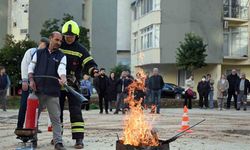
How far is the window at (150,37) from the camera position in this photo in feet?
141

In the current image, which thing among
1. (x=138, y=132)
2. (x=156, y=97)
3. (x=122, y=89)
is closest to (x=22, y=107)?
(x=138, y=132)

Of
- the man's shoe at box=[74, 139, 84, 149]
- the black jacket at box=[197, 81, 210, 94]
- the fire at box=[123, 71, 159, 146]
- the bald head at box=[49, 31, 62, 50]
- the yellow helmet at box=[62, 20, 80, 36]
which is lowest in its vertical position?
the man's shoe at box=[74, 139, 84, 149]

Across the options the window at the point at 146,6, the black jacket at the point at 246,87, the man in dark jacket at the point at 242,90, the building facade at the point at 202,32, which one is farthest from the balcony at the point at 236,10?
the man in dark jacket at the point at 242,90

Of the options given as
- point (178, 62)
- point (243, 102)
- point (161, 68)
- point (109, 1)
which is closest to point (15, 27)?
point (109, 1)

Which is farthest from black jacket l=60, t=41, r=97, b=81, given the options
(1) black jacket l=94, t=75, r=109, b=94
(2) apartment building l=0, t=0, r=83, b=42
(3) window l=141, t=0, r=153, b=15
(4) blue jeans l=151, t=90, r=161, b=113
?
(2) apartment building l=0, t=0, r=83, b=42

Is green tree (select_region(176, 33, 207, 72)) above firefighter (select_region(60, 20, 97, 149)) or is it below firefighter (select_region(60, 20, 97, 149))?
above

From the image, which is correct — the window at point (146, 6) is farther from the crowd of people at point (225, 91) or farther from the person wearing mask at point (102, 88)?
the person wearing mask at point (102, 88)

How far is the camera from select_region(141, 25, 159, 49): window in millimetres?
42884

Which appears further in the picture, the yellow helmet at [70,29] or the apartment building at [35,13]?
the apartment building at [35,13]

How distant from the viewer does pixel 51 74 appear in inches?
311

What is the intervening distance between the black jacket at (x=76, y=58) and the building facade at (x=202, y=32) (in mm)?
31528

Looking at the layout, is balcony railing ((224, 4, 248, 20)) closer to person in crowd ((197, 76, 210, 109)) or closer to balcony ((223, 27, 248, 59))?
balcony ((223, 27, 248, 59))

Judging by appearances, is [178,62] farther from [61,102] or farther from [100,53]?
[61,102]

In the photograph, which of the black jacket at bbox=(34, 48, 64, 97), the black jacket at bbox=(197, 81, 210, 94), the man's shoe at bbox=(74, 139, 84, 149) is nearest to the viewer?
the black jacket at bbox=(34, 48, 64, 97)
